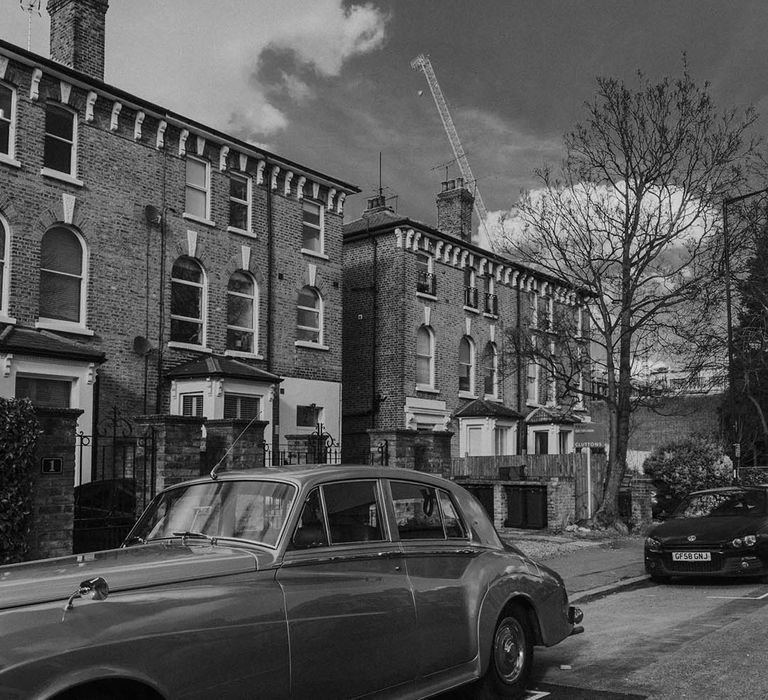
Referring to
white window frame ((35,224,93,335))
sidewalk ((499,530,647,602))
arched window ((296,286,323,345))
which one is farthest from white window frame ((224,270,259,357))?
sidewalk ((499,530,647,602))

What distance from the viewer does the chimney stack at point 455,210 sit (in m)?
31.2

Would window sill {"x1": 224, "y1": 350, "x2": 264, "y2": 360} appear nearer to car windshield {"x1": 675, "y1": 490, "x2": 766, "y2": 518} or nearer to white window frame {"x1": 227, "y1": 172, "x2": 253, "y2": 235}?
white window frame {"x1": 227, "y1": 172, "x2": 253, "y2": 235}

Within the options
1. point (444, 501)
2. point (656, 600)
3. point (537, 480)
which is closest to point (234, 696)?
point (444, 501)

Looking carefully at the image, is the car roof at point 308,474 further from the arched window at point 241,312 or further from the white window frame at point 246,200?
the white window frame at point 246,200

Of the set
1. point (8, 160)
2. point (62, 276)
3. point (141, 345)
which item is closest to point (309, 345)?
point (141, 345)

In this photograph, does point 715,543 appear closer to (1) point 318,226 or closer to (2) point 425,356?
(1) point 318,226

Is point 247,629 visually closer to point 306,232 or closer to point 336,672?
point 336,672

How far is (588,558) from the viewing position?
14680 millimetres

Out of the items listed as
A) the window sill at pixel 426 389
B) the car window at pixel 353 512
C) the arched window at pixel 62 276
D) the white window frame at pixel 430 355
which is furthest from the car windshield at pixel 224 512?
the white window frame at pixel 430 355

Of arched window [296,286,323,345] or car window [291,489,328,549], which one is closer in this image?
car window [291,489,328,549]

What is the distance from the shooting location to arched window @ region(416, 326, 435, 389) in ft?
87.6

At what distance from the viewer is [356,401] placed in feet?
86.6

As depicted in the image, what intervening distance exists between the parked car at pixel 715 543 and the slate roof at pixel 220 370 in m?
10.3

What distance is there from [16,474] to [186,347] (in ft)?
37.0
